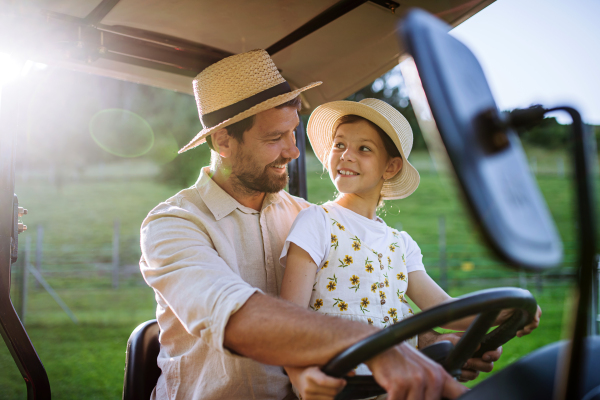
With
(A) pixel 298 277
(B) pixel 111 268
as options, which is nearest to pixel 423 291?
(A) pixel 298 277

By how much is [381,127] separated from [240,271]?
720 mm

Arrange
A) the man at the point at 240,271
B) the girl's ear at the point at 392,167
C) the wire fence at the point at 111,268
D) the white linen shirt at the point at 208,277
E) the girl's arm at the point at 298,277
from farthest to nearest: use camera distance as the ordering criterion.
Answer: the wire fence at the point at 111,268
the girl's ear at the point at 392,167
the girl's arm at the point at 298,277
the white linen shirt at the point at 208,277
the man at the point at 240,271

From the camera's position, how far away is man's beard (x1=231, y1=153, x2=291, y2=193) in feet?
5.84

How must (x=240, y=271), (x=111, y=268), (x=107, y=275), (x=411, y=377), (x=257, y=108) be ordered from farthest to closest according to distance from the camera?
(x=107, y=275) < (x=111, y=268) < (x=257, y=108) < (x=240, y=271) < (x=411, y=377)

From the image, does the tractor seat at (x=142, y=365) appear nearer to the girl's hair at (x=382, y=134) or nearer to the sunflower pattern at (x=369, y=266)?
the sunflower pattern at (x=369, y=266)

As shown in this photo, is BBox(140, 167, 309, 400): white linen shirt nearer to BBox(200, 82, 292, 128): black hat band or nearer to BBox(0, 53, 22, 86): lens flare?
BBox(200, 82, 292, 128): black hat band

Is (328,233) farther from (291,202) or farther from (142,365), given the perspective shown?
(142,365)

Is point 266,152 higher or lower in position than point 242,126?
lower

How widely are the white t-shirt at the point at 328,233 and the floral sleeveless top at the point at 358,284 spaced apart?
0.03m

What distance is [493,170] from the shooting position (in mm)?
555

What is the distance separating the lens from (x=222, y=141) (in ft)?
6.19

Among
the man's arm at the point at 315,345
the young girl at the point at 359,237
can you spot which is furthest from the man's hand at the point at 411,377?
the young girl at the point at 359,237

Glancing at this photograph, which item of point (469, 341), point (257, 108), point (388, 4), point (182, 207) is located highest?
point (388, 4)

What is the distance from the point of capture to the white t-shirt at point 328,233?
1.53 m
